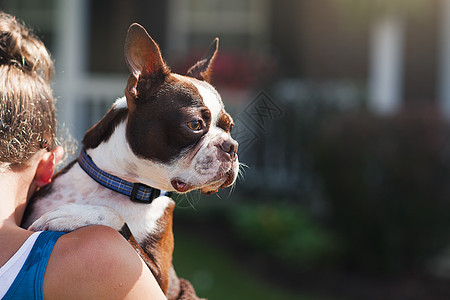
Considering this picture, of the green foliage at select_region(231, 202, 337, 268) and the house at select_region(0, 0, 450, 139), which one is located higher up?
the house at select_region(0, 0, 450, 139)

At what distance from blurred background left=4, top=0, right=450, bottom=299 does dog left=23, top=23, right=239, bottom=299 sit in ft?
1.63

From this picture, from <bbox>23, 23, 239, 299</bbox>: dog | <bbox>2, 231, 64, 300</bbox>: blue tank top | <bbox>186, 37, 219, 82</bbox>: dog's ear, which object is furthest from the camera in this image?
<bbox>186, 37, 219, 82</bbox>: dog's ear

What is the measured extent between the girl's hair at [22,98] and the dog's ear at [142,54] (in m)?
0.34

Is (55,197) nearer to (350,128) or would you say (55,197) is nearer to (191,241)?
(350,128)

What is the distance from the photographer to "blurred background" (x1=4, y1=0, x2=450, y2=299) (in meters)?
5.71

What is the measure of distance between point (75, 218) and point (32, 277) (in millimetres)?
315

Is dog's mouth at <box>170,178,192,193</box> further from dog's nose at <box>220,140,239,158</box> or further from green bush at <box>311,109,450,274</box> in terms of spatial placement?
green bush at <box>311,109,450,274</box>

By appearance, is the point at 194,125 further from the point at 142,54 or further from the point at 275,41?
the point at 275,41

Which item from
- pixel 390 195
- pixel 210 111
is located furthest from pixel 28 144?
pixel 390 195

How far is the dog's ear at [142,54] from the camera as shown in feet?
6.23

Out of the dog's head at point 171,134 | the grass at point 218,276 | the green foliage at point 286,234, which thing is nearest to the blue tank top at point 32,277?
the dog's head at point 171,134

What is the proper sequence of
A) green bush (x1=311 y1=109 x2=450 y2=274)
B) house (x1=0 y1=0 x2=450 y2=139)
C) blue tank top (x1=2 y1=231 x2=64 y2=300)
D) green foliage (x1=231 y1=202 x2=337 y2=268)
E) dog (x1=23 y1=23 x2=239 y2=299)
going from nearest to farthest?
blue tank top (x1=2 y1=231 x2=64 y2=300) → dog (x1=23 y1=23 x2=239 y2=299) → green bush (x1=311 y1=109 x2=450 y2=274) → green foliage (x1=231 y1=202 x2=337 y2=268) → house (x1=0 y1=0 x2=450 y2=139)

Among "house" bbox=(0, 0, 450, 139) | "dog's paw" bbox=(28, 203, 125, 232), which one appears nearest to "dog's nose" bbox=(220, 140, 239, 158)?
"dog's paw" bbox=(28, 203, 125, 232)

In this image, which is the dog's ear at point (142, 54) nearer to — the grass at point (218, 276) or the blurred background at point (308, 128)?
the blurred background at point (308, 128)
